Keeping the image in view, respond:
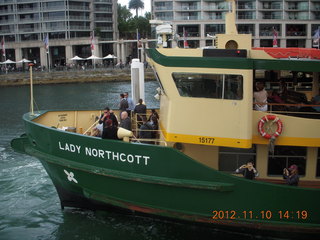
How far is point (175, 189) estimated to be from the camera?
9.48 metres

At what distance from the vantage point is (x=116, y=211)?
36.9ft

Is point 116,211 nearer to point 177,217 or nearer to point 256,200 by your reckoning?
point 177,217

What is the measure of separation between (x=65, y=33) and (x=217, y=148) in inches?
3148

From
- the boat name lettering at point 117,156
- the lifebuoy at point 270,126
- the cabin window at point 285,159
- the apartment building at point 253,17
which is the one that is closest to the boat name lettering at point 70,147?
the boat name lettering at point 117,156

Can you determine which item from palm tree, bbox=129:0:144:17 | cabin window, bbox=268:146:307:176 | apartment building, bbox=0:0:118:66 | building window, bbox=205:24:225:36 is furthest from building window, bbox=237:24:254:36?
cabin window, bbox=268:146:307:176

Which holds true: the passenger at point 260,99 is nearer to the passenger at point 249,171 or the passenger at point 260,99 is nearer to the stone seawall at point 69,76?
the passenger at point 249,171

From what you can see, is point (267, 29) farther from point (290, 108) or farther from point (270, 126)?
point (270, 126)

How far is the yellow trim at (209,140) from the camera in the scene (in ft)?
29.6

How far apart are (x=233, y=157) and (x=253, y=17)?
67562 millimetres

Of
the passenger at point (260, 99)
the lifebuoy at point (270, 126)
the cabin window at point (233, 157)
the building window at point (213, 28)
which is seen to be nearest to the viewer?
the lifebuoy at point (270, 126)

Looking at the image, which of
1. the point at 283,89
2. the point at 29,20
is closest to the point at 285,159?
the point at 283,89

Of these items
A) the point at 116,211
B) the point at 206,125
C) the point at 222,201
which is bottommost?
the point at 116,211

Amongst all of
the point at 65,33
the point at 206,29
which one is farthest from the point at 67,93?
the point at 65,33

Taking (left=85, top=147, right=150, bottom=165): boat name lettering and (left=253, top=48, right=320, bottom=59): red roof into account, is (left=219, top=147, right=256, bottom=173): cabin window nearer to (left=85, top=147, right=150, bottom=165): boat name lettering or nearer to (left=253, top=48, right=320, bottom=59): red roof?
(left=85, top=147, right=150, bottom=165): boat name lettering
